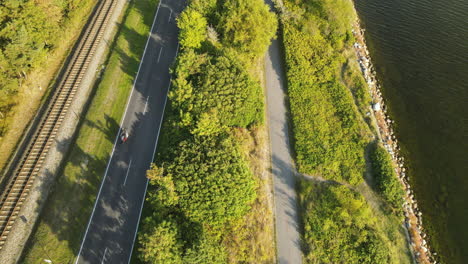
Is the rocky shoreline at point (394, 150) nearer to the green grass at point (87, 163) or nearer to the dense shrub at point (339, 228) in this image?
the dense shrub at point (339, 228)

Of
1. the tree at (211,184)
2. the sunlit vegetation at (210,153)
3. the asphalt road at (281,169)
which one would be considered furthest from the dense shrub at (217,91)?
the tree at (211,184)

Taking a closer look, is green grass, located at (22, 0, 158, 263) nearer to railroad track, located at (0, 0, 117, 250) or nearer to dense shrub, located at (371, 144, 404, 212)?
railroad track, located at (0, 0, 117, 250)

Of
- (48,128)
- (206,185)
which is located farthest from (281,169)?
(48,128)

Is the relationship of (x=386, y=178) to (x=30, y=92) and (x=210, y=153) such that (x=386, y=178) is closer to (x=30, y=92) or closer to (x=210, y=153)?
(x=210, y=153)

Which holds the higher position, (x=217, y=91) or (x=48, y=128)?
(x=217, y=91)

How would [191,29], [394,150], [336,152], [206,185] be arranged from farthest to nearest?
1. [191,29]
2. [394,150]
3. [336,152]
4. [206,185]

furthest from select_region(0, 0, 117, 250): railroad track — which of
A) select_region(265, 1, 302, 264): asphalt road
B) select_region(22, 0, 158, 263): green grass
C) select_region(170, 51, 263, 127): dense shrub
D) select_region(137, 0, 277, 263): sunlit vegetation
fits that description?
select_region(265, 1, 302, 264): asphalt road

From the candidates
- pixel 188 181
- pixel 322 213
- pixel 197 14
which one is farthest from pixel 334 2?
pixel 188 181
